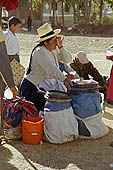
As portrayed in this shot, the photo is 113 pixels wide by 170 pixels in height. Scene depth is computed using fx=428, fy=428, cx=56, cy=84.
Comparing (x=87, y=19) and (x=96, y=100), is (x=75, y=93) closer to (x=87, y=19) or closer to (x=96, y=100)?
(x=96, y=100)

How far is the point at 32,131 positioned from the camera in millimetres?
5684

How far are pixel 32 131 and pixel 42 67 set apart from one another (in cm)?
91

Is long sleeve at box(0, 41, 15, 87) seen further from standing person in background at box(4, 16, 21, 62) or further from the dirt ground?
standing person in background at box(4, 16, 21, 62)

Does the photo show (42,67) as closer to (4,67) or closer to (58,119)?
(58,119)

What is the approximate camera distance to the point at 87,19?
119 feet

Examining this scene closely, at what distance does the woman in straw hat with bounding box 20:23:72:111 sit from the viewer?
5867 millimetres

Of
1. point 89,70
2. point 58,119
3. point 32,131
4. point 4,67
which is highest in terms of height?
point 4,67

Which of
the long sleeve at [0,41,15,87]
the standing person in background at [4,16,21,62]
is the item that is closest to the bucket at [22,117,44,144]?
the long sleeve at [0,41,15,87]

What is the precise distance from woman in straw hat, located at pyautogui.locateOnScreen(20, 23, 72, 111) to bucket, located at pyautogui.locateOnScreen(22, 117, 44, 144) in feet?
2.06

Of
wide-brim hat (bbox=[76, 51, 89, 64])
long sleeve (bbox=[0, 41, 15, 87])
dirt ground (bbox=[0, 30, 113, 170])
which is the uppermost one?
long sleeve (bbox=[0, 41, 15, 87])

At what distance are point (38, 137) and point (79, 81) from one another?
105 centimetres

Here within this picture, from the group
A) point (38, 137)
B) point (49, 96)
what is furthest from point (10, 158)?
point (49, 96)

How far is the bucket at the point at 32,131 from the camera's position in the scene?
567 centimetres

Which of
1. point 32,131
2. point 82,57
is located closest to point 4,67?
point 32,131
